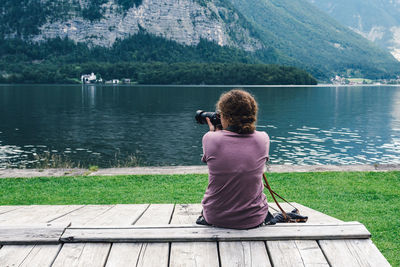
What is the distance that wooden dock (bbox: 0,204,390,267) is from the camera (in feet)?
11.2

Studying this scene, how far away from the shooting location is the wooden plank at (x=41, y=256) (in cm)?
338

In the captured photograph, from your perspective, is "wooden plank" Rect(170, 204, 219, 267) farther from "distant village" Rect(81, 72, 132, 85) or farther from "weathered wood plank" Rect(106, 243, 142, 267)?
"distant village" Rect(81, 72, 132, 85)

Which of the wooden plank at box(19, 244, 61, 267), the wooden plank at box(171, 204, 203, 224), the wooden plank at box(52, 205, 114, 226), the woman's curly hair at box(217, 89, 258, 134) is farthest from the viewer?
the wooden plank at box(52, 205, 114, 226)

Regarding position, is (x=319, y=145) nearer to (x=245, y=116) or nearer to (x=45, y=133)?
(x=45, y=133)

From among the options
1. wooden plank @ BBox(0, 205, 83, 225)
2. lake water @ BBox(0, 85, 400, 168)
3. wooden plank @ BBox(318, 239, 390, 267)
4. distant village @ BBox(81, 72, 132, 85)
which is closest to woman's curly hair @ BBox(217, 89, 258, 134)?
wooden plank @ BBox(318, 239, 390, 267)

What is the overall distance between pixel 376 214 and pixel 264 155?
4.74m

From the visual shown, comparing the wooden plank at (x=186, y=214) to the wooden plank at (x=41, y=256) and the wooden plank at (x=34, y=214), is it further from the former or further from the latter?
the wooden plank at (x=34, y=214)

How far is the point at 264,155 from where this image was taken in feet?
13.1

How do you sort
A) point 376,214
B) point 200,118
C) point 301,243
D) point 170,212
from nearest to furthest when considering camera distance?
point 301,243 < point 200,118 < point 170,212 < point 376,214

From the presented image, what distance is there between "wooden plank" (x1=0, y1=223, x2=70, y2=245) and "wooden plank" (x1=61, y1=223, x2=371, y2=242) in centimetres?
10

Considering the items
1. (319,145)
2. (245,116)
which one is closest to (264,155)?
(245,116)

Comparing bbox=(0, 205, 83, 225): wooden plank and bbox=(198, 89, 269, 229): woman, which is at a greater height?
bbox=(198, 89, 269, 229): woman

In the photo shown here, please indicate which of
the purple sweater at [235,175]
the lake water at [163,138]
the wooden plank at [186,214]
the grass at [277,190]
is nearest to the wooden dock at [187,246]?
the purple sweater at [235,175]

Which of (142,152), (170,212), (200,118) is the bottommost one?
(142,152)
